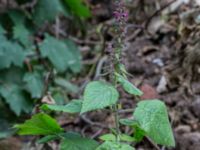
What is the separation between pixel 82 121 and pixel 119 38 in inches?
48.9

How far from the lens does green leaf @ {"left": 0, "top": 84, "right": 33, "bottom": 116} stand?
2.54 metres

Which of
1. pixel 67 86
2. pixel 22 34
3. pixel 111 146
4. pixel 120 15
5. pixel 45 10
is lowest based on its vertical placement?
pixel 111 146

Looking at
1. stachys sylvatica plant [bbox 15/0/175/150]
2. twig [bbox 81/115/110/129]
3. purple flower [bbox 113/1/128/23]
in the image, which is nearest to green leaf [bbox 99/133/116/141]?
stachys sylvatica plant [bbox 15/0/175/150]

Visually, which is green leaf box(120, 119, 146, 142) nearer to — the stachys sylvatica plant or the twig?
the stachys sylvatica plant

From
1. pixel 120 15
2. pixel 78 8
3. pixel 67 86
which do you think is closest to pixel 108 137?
pixel 120 15

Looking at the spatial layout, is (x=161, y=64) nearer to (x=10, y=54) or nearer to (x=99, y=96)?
(x=10, y=54)

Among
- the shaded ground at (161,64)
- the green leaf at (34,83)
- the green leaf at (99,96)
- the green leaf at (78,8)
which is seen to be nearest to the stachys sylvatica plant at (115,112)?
the green leaf at (99,96)

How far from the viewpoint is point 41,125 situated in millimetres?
1460

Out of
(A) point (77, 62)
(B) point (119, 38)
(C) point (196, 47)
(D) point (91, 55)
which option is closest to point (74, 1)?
(A) point (77, 62)

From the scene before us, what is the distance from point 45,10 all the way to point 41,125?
4.68ft

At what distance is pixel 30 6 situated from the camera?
3.00 metres

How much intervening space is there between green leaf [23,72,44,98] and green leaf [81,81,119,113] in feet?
4.07

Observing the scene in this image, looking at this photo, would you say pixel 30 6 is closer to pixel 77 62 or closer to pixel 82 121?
pixel 77 62

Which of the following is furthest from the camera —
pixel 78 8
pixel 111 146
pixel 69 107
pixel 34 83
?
pixel 78 8
